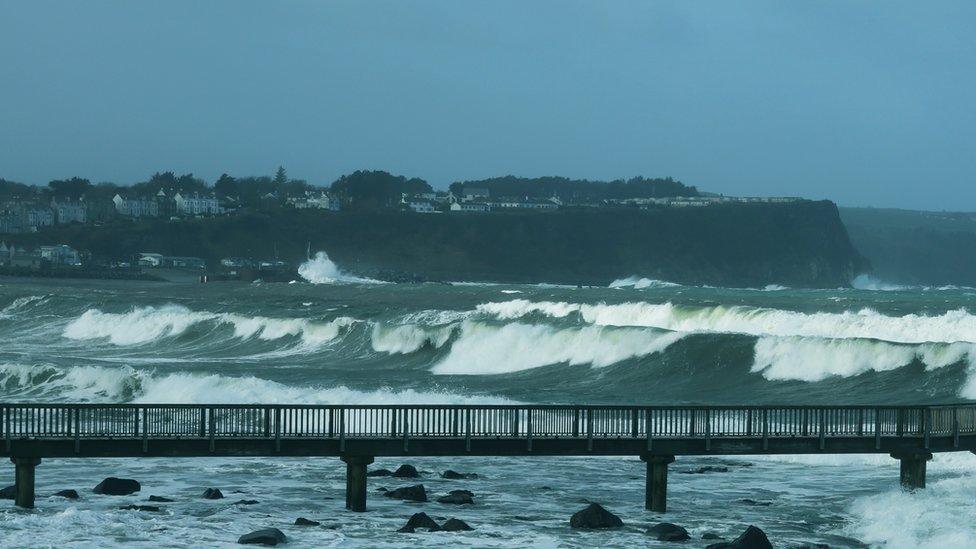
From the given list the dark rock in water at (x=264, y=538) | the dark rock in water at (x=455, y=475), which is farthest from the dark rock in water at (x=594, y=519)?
the dark rock in water at (x=455, y=475)

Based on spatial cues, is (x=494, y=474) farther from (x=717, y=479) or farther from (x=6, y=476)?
(x=6, y=476)

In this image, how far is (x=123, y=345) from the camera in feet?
306

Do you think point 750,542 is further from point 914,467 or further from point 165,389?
point 165,389

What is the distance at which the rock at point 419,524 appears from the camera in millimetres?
27828

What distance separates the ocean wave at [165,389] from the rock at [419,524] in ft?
69.5

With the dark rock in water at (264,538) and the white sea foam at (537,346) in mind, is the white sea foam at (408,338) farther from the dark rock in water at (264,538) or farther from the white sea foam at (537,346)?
the dark rock in water at (264,538)

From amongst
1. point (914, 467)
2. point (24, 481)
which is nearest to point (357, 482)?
point (24, 481)

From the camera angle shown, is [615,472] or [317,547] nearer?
[317,547]

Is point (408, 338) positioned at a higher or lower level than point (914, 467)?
lower

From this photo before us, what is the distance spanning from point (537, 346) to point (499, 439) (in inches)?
1758

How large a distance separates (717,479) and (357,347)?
50.3 meters

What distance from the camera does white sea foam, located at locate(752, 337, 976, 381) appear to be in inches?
2196

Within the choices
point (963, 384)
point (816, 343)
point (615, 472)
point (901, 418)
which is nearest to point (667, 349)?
point (816, 343)

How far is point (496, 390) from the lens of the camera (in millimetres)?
58219
